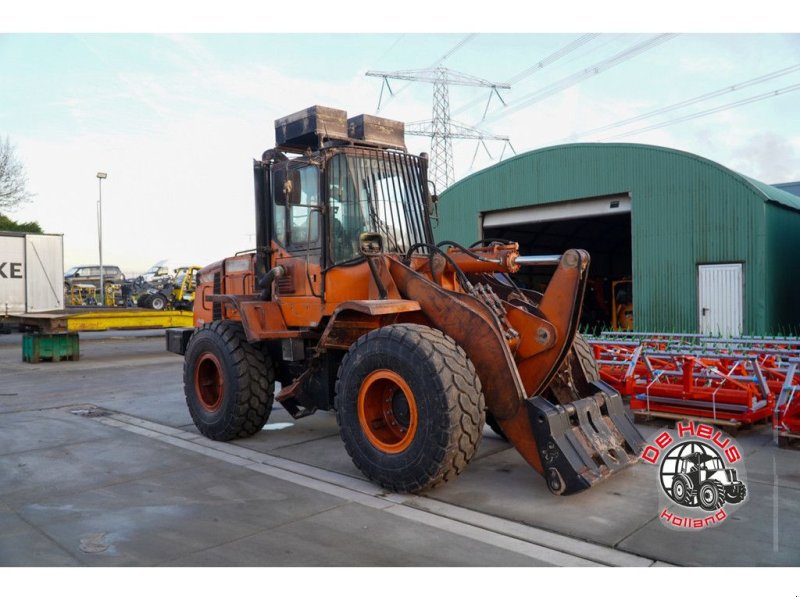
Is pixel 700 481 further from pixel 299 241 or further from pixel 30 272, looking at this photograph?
pixel 30 272

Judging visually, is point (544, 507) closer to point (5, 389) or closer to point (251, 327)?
point (251, 327)

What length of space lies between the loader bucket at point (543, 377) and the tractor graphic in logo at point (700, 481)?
435 millimetres

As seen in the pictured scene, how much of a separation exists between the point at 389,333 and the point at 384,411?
2.39 feet

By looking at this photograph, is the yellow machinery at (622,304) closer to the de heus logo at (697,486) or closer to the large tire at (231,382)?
the large tire at (231,382)

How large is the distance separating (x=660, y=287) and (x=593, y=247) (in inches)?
315

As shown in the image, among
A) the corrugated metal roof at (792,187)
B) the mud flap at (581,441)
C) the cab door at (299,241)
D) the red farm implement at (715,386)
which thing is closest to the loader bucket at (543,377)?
the mud flap at (581,441)

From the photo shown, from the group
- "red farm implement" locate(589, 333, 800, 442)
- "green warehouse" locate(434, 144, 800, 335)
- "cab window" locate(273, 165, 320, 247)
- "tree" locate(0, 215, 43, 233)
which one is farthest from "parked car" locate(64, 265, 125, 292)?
"red farm implement" locate(589, 333, 800, 442)

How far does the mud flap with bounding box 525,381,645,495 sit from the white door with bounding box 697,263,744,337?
8079 millimetres

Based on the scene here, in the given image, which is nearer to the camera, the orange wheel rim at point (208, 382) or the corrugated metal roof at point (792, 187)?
the orange wheel rim at point (208, 382)

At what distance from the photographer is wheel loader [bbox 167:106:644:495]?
4.57 meters

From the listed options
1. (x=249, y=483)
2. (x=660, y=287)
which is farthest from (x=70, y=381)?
(x=660, y=287)

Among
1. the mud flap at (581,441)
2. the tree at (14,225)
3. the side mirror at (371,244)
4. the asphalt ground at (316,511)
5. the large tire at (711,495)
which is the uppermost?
the tree at (14,225)

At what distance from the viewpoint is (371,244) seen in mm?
5590

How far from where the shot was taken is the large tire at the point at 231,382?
21.0 feet
